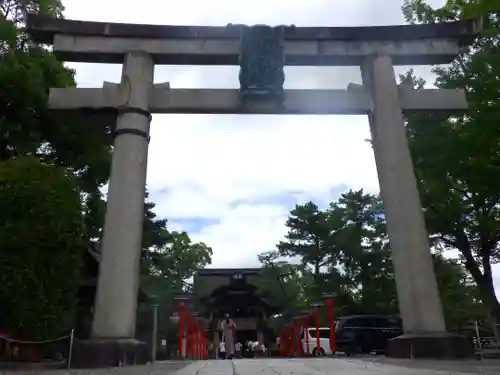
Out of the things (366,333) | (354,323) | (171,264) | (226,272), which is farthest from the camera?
(171,264)

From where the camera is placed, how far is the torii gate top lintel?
33.9ft

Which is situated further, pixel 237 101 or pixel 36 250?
pixel 237 101

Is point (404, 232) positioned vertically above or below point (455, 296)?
below

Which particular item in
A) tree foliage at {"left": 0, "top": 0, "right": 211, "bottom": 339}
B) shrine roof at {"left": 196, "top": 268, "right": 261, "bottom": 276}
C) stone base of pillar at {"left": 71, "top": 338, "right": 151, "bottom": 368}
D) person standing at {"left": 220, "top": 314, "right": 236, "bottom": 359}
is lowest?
stone base of pillar at {"left": 71, "top": 338, "right": 151, "bottom": 368}

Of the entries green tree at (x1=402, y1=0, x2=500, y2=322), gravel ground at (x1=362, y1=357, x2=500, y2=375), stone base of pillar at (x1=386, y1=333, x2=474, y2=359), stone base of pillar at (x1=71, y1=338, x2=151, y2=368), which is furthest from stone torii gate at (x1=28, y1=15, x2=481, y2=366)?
gravel ground at (x1=362, y1=357, x2=500, y2=375)

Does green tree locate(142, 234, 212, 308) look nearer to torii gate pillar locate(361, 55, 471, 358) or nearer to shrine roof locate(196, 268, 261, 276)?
shrine roof locate(196, 268, 261, 276)

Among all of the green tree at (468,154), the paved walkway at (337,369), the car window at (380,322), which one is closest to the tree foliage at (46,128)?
the paved walkway at (337,369)

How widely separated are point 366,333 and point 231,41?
455 inches

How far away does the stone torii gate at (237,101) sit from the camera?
8.76 meters

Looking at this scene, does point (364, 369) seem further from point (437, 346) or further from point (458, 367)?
point (437, 346)

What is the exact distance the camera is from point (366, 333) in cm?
1744

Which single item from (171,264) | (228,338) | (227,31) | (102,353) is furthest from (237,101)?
(171,264)

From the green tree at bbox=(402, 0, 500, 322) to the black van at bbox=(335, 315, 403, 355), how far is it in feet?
11.7

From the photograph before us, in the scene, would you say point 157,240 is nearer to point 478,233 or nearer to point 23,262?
point 478,233
